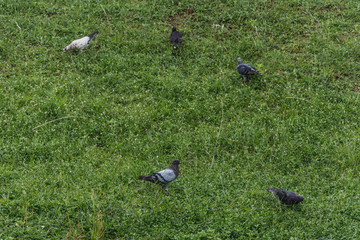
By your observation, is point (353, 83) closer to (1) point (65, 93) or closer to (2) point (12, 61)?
(1) point (65, 93)

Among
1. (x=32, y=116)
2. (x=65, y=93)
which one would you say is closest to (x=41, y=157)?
(x=32, y=116)

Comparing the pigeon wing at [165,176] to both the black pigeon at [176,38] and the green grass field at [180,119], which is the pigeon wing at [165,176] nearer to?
the green grass field at [180,119]

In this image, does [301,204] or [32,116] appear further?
[32,116]

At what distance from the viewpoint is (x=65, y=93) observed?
951 cm

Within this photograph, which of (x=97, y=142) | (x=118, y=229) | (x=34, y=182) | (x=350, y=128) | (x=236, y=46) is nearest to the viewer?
(x=118, y=229)

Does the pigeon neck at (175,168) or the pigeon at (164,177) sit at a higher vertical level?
the pigeon at (164,177)

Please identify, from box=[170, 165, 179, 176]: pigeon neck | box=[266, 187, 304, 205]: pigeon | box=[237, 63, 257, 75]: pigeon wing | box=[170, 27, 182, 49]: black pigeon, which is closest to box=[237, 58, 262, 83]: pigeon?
box=[237, 63, 257, 75]: pigeon wing

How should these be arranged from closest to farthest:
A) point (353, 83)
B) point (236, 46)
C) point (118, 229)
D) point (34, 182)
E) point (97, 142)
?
1. point (118, 229)
2. point (34, 182)
3. point (97, 142)
4. point (353, 83)
5. point (236, 46)

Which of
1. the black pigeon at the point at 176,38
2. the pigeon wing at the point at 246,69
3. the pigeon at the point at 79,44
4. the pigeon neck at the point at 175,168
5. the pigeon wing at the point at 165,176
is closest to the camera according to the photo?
the pigeon wing at the point at 165,176

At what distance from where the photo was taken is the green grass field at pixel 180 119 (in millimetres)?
6484

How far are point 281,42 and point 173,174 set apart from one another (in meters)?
6.21

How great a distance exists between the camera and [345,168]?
7.91m

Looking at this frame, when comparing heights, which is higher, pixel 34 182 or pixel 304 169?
pixel 34 182

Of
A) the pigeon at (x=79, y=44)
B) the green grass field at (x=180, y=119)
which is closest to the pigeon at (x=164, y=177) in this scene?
the green grass field at (x=180, y=119)
